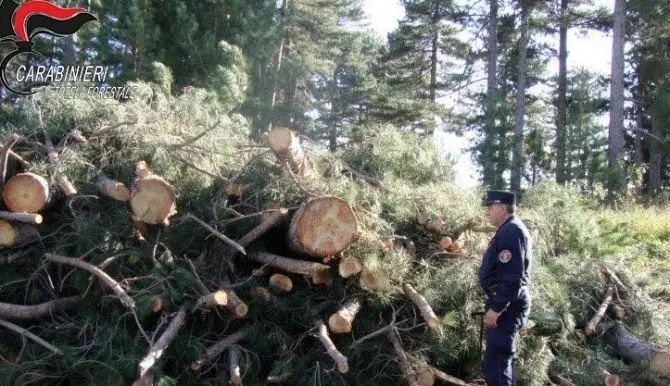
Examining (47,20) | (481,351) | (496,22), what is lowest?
(481,351)

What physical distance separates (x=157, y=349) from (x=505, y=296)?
2369mm

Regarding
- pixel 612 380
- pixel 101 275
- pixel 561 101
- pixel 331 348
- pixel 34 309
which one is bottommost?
pixel 612 380

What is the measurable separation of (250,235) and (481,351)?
6.61 feet

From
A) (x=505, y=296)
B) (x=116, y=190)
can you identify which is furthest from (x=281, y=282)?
(x=505, y=296)

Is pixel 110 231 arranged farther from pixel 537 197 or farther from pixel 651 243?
pixel 651 243

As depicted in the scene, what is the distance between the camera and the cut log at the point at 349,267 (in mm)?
4105

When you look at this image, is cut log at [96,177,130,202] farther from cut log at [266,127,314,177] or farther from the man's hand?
the man's hand

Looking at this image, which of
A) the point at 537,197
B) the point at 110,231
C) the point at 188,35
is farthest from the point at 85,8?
the point at 537,197

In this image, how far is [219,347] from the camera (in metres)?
3.98

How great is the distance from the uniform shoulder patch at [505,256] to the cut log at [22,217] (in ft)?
11.5

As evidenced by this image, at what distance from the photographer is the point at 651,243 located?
334 inches

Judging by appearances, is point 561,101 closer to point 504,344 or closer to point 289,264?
point 504,344

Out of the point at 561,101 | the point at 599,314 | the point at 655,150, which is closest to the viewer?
the point at 599,314

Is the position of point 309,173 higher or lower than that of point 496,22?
lower
